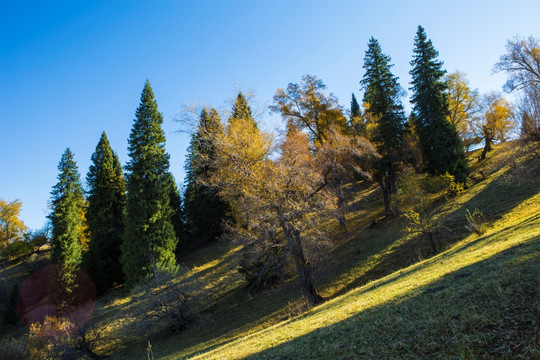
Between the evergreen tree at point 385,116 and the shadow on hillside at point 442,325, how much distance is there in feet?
67.4

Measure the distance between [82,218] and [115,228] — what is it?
8.40 m

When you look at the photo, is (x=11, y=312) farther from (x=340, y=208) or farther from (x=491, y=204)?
(x=491, y=204)

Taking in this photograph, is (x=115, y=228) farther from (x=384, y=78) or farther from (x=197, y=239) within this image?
(x=384, y=78)

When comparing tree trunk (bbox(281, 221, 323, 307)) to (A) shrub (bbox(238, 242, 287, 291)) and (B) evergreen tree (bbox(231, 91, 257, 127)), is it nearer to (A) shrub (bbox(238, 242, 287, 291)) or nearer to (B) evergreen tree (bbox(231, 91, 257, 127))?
(A) shrub (bbox(238, 242, 287, 291))

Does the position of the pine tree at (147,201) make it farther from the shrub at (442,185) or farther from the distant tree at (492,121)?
the distant tree at (492,121)

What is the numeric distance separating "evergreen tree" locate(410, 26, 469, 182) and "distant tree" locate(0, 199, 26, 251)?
203 ft

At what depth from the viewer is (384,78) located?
28.2m

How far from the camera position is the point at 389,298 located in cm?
729

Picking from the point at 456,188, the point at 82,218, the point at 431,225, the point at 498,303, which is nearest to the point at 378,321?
the point at 498,303

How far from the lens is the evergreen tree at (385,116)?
26812 mm

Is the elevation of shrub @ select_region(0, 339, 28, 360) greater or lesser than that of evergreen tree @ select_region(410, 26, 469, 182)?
lesser

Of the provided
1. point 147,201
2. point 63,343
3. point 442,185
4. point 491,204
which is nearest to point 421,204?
point 491,204

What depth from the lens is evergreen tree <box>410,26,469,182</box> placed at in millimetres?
27734

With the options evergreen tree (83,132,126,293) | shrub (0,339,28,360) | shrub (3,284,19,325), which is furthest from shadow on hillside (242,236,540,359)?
shrub (3,284,19,325)
